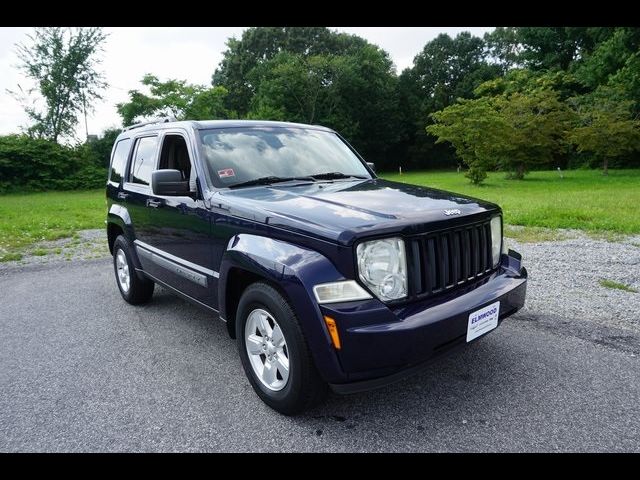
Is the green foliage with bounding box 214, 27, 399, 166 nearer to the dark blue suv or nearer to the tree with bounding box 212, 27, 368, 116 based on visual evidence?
the tree with bounding box 212, 27, 368, 116

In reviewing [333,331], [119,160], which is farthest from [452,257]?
[119,160]

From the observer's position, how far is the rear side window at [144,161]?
436cm

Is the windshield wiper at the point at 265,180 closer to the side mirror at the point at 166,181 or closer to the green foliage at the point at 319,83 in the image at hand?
the side mirror at the point at 166,181

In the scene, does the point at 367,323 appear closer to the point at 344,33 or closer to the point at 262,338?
the point at 262,338

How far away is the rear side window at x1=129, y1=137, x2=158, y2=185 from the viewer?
14.3 feet

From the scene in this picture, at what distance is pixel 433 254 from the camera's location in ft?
8.68

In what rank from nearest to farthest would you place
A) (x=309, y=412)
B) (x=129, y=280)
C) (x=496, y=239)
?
(x=309, y=412)
(x=496, y=239)
(x=129, y=280)

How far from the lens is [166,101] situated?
28.4m

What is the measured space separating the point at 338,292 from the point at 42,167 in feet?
94.7

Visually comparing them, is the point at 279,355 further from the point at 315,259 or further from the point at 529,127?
the point at 529,127

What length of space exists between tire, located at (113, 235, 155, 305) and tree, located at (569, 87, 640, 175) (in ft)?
82.8

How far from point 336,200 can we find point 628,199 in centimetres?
1338

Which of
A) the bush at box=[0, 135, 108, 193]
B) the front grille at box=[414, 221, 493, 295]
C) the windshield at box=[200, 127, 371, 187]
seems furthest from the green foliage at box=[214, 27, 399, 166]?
the front grille at box=[414, 221, 493, 295]
